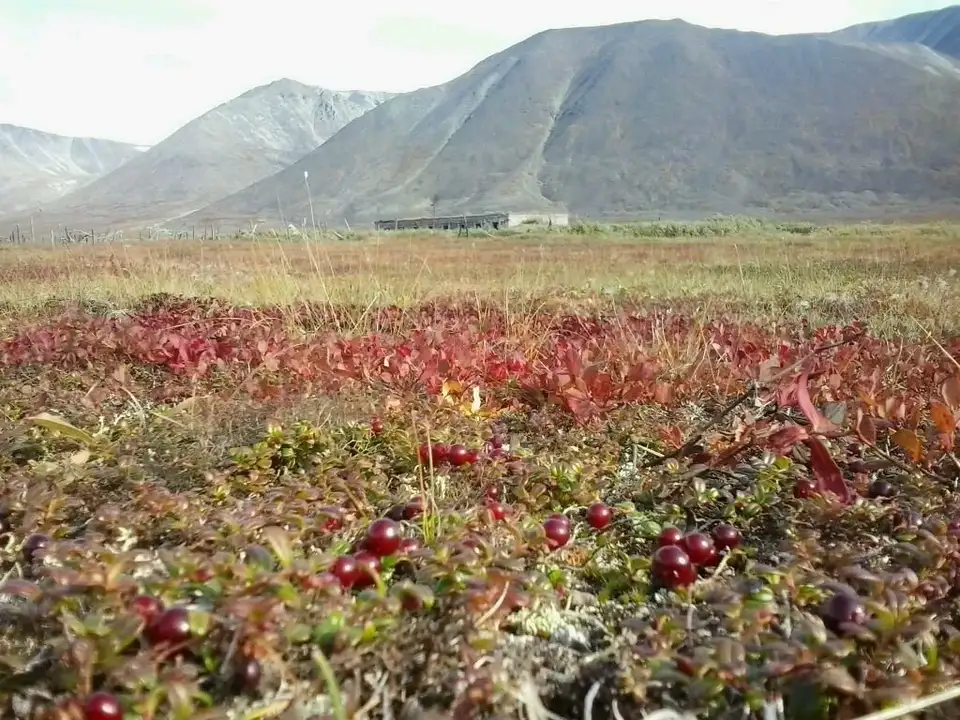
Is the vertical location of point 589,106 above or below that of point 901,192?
above

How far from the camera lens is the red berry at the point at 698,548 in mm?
1754

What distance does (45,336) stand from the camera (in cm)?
455

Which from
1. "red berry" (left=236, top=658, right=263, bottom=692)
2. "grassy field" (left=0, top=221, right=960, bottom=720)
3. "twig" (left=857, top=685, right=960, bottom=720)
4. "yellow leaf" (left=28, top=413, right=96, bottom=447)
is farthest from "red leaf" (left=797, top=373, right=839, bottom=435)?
"yellow leaf" (left=28, top=413, right=96, bottom=447)

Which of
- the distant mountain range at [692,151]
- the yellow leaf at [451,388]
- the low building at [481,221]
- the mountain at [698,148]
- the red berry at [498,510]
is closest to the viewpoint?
the red berry at [498,510]

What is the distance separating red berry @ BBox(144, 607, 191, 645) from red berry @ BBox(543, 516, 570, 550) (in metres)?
0.82

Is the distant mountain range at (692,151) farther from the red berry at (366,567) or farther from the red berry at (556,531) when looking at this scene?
the red berry at (366,567)

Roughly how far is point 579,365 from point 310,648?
6.40ft

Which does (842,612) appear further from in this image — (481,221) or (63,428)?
(481,221)

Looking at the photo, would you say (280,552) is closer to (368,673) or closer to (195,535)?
(368,673)

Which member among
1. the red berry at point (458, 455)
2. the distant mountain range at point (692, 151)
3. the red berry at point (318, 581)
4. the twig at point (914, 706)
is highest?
the distant mountain range at point (692, 151)

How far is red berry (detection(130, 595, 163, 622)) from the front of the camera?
135cm

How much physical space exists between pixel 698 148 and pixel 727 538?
159099mm

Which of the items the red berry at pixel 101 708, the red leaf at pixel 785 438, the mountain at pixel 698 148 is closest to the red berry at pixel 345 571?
the red berry at pixel 101 708

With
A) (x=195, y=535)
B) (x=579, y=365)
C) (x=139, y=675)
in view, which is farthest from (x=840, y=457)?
(x=139, y=675)
